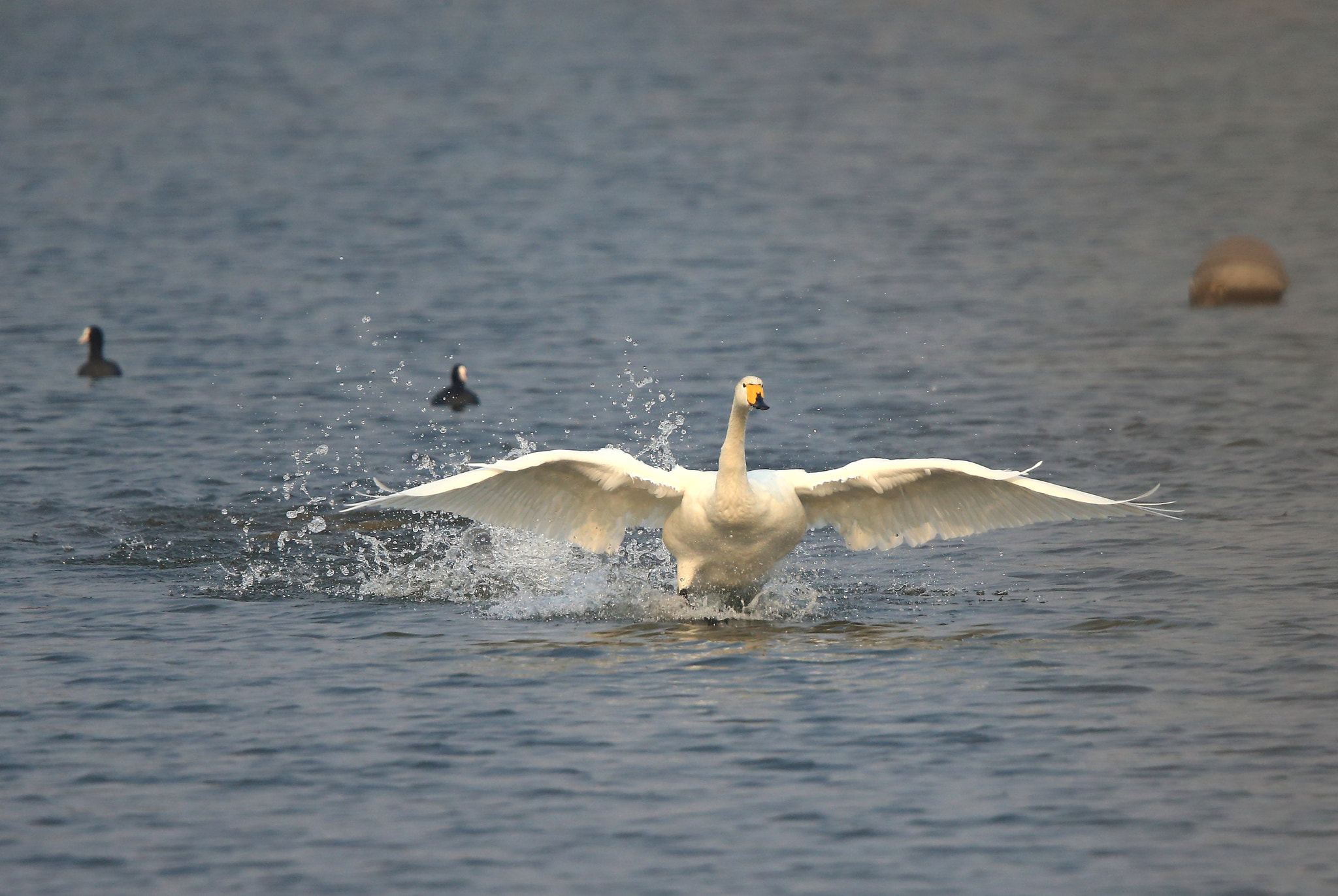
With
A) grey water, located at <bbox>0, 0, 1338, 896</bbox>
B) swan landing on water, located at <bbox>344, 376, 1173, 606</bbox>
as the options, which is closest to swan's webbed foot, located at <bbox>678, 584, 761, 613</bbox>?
swan landing on water, located at <bbox>344, 376, 1173, 606</bbox>

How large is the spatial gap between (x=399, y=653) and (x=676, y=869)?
347cm

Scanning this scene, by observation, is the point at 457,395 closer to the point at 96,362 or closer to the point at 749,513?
the point at 96,362

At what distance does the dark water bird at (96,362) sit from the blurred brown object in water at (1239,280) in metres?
13.5

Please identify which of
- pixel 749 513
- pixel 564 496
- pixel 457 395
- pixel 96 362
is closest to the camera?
pixel 749 513

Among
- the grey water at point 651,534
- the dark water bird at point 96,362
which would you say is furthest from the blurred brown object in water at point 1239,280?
the dark water bird at point 96,362

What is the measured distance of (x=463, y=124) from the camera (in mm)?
43562

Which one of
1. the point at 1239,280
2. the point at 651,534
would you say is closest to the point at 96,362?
the point at 651,534

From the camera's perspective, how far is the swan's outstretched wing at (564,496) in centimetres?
1096

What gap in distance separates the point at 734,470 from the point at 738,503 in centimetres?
19

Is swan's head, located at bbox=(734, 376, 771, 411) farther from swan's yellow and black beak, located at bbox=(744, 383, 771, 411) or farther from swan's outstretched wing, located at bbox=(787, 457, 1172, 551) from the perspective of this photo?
swan's outstretched wing, located at bbox=(787, 457, 1172, 551)

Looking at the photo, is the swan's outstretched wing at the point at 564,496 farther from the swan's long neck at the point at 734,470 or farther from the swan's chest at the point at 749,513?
the swan's long neck at the point at 734,470

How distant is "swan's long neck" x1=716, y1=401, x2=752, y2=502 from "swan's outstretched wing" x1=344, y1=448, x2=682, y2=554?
1.62 feet

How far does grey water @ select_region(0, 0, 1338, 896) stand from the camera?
26.7 feet

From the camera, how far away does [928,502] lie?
37.6ft
